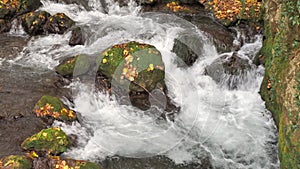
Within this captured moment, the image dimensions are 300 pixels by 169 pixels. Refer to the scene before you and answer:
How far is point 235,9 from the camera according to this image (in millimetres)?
11938

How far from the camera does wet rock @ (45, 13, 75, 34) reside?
12156 mm

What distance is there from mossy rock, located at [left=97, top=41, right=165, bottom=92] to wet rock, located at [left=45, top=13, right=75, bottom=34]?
4.22 m

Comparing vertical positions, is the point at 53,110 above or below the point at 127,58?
below

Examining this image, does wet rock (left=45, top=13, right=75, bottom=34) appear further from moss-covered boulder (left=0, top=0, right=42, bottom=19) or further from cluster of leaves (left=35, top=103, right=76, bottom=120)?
cluster of leaves (left=35, top=103, right=76, bottom=120)

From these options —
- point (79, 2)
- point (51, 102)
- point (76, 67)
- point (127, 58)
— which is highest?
point (79, 2)

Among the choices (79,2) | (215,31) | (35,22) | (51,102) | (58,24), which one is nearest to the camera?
(51,102)

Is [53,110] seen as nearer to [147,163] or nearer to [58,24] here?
[147,163]

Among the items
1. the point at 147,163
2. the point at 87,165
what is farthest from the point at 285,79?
the point at 87,165

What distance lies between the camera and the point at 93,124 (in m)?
7.83

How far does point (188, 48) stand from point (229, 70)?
67.1 inches

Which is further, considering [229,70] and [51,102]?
[229,70]

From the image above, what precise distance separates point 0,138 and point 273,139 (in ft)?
22.2

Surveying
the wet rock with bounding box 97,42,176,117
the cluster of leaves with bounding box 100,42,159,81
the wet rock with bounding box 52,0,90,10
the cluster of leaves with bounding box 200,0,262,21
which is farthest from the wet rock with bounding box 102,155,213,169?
the wet rock with bounding box 52,0,90,10

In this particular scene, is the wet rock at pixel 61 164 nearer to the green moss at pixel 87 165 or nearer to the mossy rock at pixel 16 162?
the green moss at pixel 87 165
